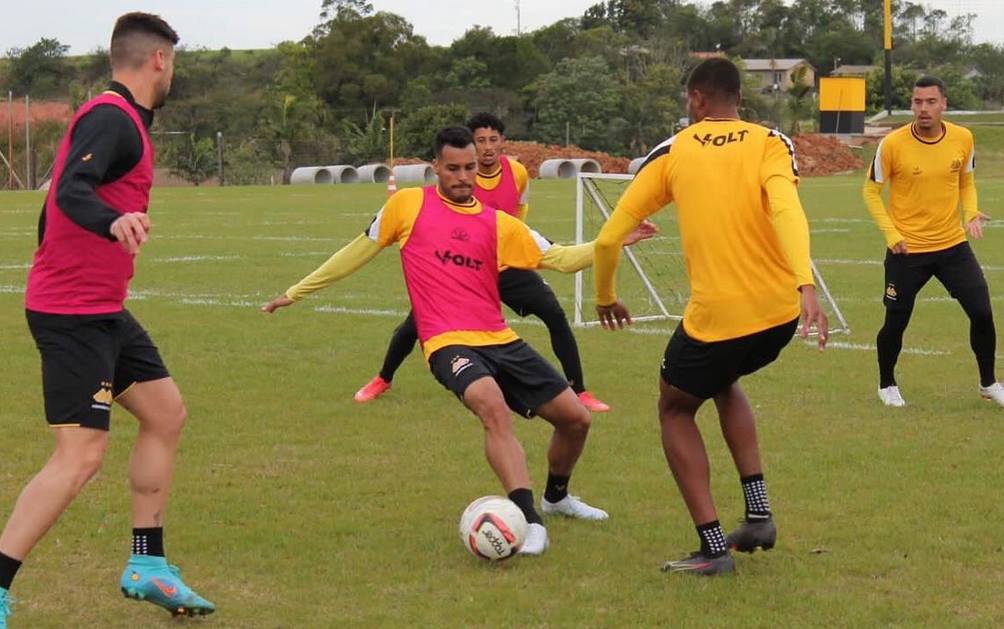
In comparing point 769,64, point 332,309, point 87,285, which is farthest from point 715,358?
point 769,64

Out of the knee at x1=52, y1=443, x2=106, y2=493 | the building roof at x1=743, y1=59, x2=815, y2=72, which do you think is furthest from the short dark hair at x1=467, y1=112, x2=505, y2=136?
the building roof at x1=743, y1=59, x2=815, y2=72

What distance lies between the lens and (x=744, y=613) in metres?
5.69

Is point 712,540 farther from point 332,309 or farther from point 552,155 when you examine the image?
point 552,155

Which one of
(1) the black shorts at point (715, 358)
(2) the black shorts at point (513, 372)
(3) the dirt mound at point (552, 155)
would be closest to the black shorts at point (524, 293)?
(2) the black shorts at point (513, 372)

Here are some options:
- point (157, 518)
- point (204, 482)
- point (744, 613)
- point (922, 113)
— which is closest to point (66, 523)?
point (204, 482)

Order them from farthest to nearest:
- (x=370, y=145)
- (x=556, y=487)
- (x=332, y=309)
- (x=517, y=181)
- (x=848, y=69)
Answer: (x=848, y=69)
(x=370, y=145)
(x=332, y=309)
(x=517, y=181)
(x=556, y=487)

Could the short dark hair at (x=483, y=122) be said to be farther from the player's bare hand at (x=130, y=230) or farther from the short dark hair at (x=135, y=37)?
the player's bare hand at (x=130, y=230)

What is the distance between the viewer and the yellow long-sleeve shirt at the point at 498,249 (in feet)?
22.5

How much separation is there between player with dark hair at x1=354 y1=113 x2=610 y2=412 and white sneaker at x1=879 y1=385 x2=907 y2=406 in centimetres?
185

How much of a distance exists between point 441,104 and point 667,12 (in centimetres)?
5753

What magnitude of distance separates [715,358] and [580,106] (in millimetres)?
62691

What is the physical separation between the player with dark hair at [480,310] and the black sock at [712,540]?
728 millimetres

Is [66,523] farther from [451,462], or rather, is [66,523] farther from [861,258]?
[861,258]

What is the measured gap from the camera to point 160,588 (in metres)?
5.60
